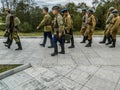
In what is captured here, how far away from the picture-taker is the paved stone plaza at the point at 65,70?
17.3ft

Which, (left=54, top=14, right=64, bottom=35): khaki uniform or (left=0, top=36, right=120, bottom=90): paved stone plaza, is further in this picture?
(left=54, top=14, right=64, bottom=35): khaki uniform

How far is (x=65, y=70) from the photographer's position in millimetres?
6086

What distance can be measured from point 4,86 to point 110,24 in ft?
17.7

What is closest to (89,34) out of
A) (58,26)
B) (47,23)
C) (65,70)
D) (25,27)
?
(47,23)

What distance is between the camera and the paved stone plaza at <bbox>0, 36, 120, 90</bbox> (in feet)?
17.3

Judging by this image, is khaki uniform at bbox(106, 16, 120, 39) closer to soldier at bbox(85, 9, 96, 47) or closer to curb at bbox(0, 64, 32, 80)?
soldier at bbox(85, 9, 96, 47)

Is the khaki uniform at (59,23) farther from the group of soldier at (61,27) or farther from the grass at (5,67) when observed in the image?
the grass at (5,67)

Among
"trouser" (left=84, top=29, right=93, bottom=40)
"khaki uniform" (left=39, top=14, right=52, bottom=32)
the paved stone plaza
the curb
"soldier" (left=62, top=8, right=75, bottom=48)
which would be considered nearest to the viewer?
the paved stone plaza

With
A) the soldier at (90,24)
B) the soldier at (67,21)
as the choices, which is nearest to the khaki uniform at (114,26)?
the soldier at (90,24)

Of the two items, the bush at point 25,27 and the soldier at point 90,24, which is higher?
the soldier at point 90,24

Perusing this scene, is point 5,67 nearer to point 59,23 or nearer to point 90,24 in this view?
point 59,23

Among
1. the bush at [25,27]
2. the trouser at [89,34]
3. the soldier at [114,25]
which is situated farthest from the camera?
the bush at [25,27]

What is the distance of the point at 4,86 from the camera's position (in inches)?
202

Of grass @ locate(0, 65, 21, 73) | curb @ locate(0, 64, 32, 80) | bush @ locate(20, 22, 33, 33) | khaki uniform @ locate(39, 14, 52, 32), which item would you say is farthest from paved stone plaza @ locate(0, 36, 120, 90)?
bush @ locate(20, 22, 33, 33)
